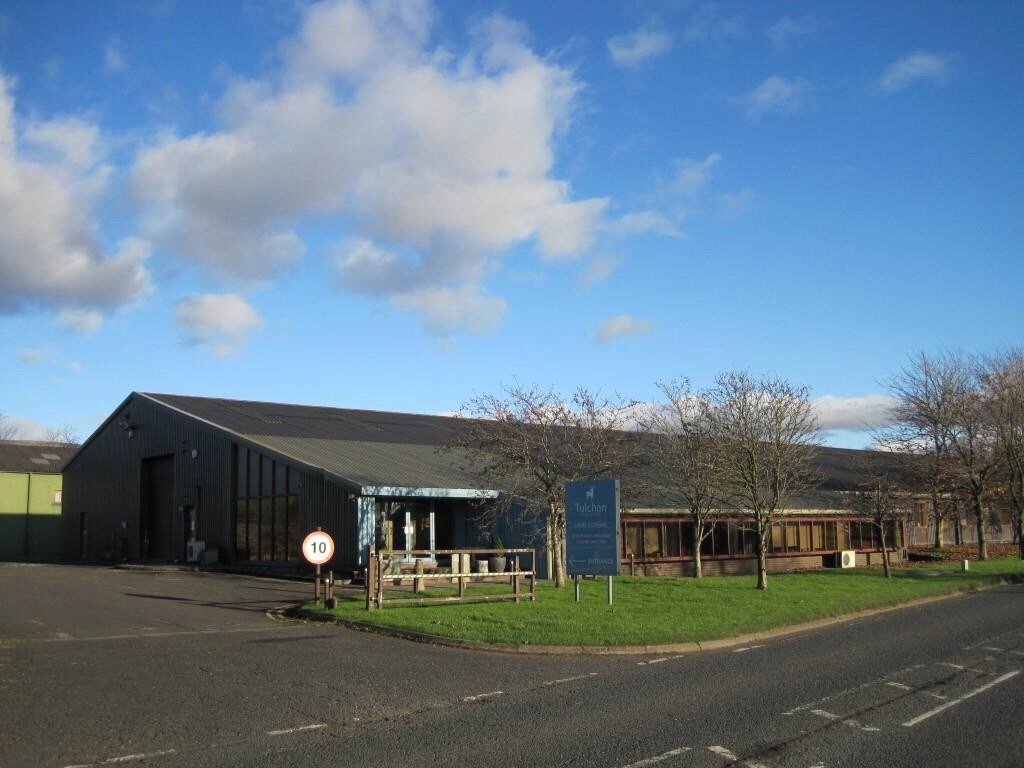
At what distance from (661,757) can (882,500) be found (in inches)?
1014

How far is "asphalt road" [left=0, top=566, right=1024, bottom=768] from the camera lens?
7785 mm

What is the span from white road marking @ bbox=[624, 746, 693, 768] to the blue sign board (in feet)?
35.7

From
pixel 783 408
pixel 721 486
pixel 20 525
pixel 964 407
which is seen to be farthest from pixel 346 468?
pixel 20 525

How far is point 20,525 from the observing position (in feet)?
179

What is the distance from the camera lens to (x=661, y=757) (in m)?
7.58

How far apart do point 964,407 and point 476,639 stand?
3494cm

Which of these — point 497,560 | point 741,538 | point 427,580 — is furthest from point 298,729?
point 741,538

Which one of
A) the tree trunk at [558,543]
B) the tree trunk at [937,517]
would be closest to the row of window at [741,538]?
the tree trunk at [937,517]

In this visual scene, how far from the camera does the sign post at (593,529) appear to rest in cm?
1903

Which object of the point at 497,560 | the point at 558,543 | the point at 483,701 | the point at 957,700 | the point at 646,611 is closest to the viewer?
the point at 957,700

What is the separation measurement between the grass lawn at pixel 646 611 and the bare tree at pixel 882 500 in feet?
14.2

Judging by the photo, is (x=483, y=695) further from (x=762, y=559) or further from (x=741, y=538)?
(x=741, y=538)

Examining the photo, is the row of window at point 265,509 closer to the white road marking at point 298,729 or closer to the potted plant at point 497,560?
the potted plant at point 497,560

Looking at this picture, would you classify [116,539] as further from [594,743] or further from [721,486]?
[594,743]
